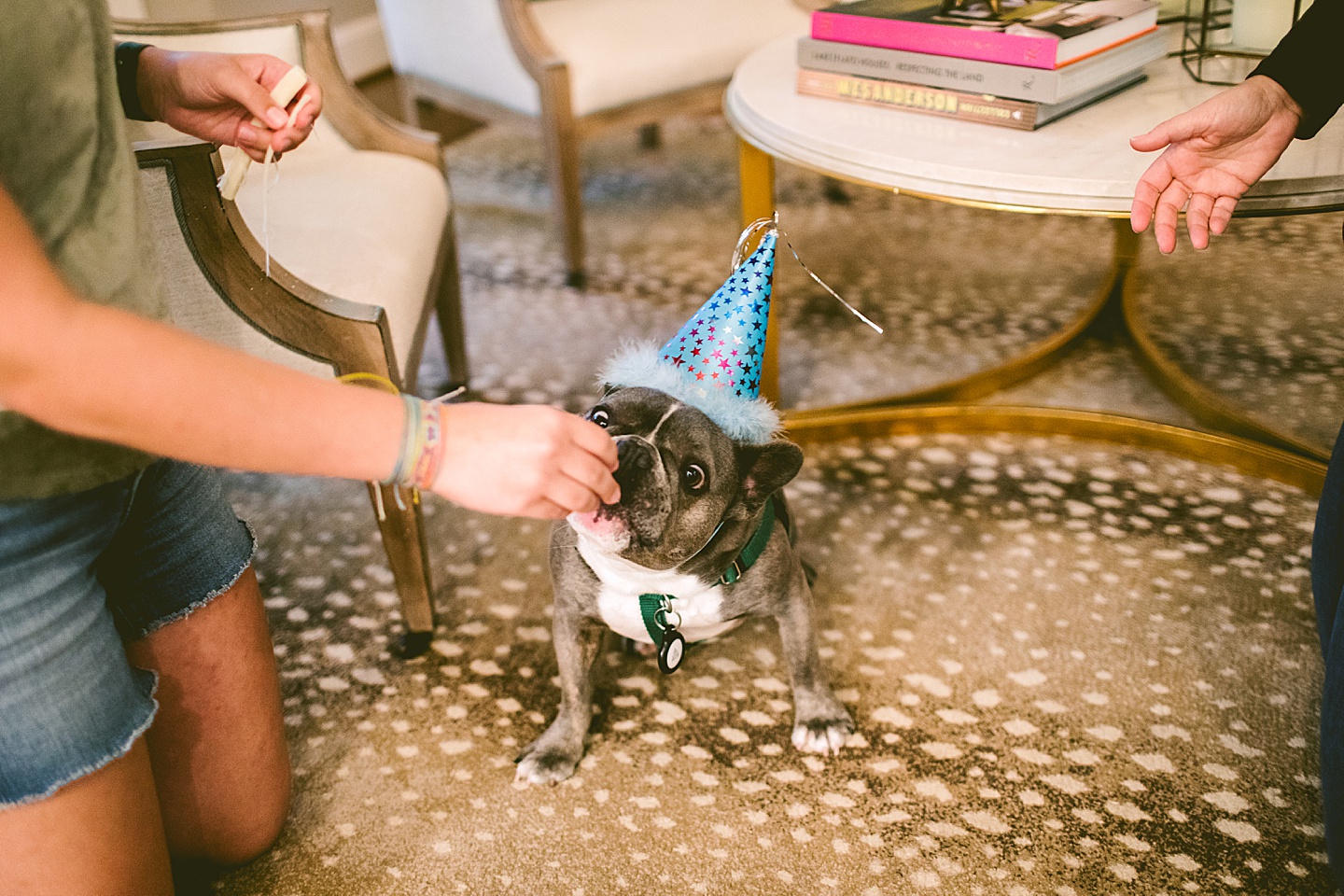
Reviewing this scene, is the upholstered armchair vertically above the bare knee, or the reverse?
the upholstered armchair

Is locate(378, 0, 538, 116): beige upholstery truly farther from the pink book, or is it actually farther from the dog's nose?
the dog's nose

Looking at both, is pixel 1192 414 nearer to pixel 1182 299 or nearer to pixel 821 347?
pixel 1182 299

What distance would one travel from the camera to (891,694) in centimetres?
144

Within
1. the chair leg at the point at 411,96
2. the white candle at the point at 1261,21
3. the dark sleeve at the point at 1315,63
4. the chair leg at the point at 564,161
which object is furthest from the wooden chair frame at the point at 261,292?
the chair leg at the point at 411,96

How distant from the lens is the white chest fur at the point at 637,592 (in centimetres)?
117

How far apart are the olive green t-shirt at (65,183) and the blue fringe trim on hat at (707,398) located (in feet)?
1.61

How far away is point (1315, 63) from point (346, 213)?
1.31m

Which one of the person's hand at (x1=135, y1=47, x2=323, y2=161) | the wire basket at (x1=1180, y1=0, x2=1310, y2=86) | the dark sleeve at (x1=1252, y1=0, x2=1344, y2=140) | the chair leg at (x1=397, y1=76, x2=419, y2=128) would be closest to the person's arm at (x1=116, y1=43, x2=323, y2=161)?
the person's hand at (x1=135, y1=47, x2=323, y2=161)

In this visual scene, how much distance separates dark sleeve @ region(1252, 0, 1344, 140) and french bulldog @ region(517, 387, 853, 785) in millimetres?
701

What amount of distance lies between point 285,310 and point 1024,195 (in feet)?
3.14

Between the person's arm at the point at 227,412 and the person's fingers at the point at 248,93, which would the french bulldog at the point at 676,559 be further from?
the person's fingers at the point at 248,93

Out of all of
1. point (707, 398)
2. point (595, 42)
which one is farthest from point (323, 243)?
point (595, 42)

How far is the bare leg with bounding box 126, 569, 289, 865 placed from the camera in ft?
3.70

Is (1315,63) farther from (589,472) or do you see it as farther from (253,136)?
(253,136)
